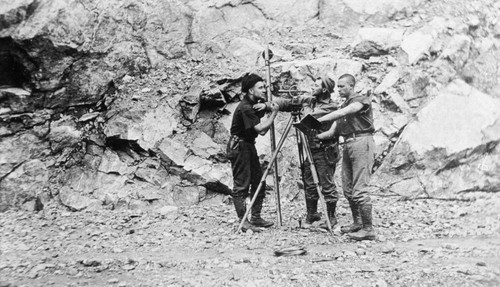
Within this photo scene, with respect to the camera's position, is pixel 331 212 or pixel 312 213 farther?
pixel 312 213

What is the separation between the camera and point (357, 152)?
5.69 meters

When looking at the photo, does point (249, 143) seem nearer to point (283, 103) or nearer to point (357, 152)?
point (283, 103)

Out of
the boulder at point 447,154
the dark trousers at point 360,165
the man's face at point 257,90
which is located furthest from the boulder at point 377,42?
the dark trousers at point 360,165

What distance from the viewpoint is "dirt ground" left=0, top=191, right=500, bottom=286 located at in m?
4.45

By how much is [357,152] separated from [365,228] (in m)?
1.00

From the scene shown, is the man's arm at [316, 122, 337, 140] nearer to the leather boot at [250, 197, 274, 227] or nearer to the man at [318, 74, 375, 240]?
the man at [318, 74, 375, 240]

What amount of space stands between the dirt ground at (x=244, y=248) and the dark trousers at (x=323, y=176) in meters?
0.56

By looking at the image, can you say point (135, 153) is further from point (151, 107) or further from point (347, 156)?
point (347, 156)

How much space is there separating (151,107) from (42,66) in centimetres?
235

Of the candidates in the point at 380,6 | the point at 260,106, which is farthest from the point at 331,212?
the point at 380,6

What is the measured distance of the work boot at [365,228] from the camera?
5.52 meters

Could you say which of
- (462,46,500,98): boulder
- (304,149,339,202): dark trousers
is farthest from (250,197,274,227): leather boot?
(462,46,500,98): boulder

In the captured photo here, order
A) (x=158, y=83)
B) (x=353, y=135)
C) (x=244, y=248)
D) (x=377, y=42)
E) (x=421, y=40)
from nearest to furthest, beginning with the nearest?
(x=244, y=248)
(x=353, y=135)
(x=421, y=40)
(x=377, y=42)
(x=158, y=83)

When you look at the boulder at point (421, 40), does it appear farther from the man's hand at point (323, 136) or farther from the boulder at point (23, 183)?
the boulder at point (23, 183)
